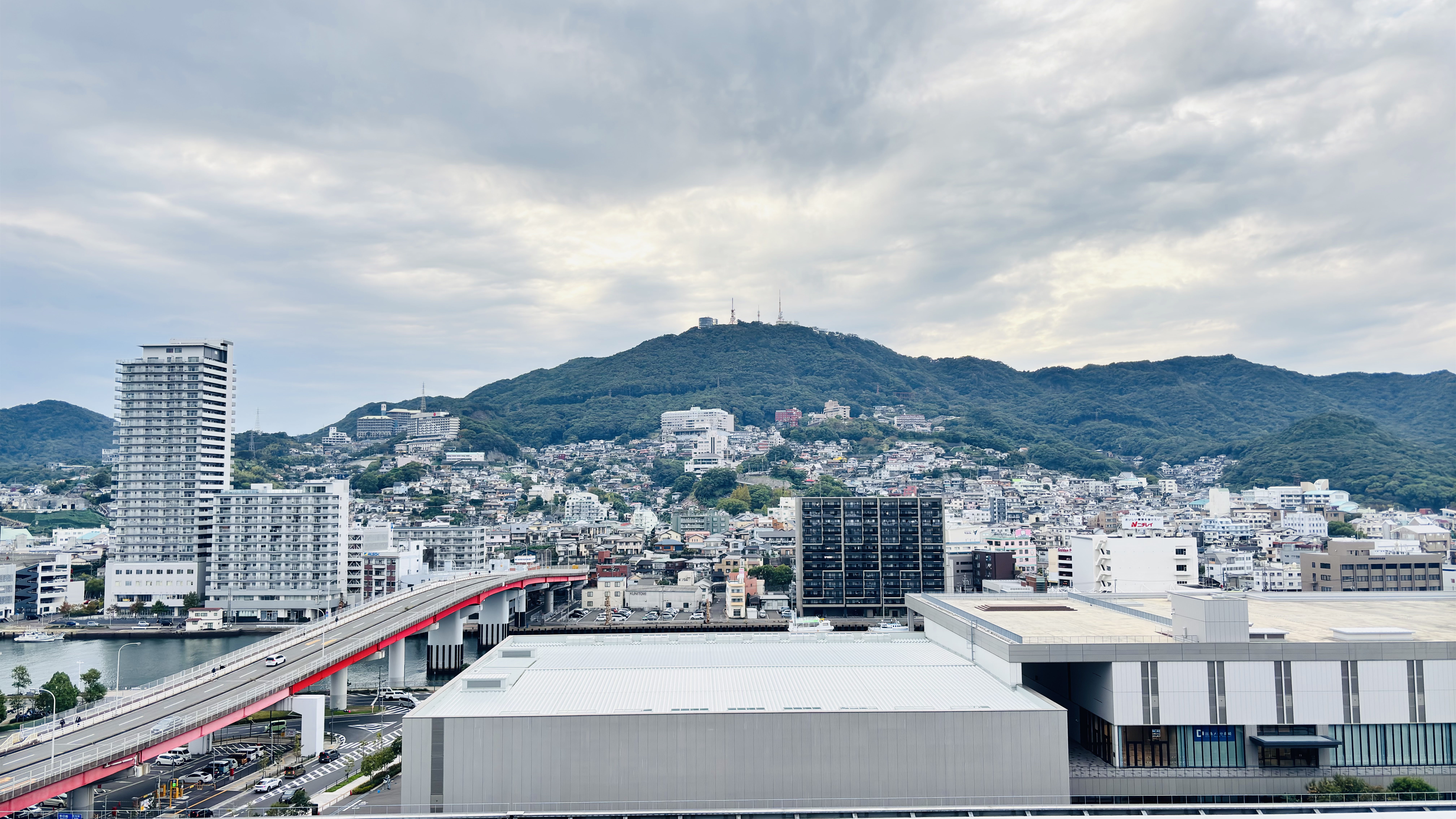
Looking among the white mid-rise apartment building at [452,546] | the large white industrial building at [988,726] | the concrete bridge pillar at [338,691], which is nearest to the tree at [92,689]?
the concrete bridge pillar at [338,691]

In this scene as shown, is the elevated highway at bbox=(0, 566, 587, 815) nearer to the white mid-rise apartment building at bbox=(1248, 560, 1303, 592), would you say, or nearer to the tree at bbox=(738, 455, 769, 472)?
the white mid-rise apartment building at bbox=(1248, 560, 1303, 592)

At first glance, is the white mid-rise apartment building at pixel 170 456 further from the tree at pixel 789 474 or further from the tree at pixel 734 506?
the tree at pixel 789 474

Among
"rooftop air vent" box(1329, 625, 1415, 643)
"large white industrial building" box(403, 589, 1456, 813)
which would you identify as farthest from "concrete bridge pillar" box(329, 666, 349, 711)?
"rooftop air vent" box(1329, 625, 1415, 643)

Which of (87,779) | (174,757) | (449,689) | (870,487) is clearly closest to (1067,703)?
(449,689)

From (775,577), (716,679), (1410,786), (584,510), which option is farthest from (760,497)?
(1410,786)

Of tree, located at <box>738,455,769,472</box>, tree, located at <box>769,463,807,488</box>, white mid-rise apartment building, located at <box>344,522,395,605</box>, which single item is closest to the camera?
white mid-rise apartment building, located at <box>344,522,395,605</box>
